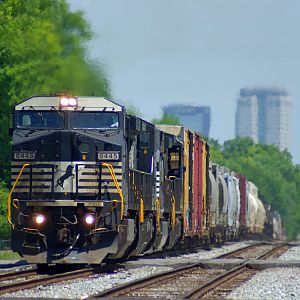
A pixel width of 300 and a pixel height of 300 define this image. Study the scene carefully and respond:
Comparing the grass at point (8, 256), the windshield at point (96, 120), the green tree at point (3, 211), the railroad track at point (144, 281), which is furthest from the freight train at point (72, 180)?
the green tree at point (3, 211)

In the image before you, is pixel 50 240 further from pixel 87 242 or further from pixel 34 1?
pixel 34 1

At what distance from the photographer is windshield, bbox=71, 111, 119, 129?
22.2 meters

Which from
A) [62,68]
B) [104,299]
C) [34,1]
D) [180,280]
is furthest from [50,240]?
[34,1]

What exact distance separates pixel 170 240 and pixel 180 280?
8.22 m

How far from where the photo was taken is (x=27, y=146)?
22.1m

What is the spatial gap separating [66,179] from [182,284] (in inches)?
143

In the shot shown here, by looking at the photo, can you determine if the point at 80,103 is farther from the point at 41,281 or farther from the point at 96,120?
the point at 41,281

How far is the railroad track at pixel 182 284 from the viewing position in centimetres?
1736

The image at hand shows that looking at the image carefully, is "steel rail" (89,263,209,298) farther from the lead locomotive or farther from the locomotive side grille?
the locomotive side grille

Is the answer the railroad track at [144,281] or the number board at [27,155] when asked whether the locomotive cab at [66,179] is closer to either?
the number board at [27,155]

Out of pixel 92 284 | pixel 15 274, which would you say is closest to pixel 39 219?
pixel 15 274

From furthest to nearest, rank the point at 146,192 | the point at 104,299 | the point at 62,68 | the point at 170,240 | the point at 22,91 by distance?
the point at 62,68
the point at 22,91
the point at 170,240
the point at 146,192
the point at 104,299

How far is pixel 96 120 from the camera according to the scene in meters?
22.3

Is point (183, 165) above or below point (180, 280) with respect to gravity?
above
